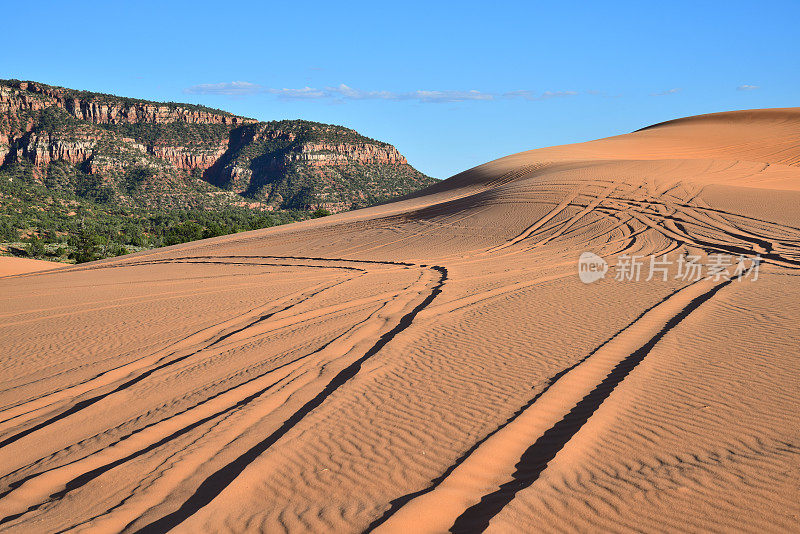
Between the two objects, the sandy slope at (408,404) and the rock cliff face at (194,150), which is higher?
the rock cliff face at (194,150)

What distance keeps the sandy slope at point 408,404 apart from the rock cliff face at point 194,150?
75797 millimetres

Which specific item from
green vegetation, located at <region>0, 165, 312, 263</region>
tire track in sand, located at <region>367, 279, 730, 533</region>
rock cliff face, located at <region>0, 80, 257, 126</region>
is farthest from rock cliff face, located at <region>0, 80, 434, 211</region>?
tire track in sand, located at <region>367, 279, 730, 533</region>

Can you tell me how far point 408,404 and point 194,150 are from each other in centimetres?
11017

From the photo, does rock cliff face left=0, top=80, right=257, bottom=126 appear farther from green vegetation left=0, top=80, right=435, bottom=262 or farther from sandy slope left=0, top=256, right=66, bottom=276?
sandy slope left=0, top=256, right=66, bottom=276

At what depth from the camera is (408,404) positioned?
6238mm

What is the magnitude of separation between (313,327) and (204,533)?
5.98 meters

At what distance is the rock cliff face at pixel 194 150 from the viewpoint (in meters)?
Result: 85.3

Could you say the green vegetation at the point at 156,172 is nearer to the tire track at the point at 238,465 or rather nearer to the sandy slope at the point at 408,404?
the sandy slope at the point at 408,404

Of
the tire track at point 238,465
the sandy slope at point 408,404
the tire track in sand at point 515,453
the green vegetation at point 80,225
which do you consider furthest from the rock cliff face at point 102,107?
the tire track in sand at point 515,453

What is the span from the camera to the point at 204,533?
12.9 feet

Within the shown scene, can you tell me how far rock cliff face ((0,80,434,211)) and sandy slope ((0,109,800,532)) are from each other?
75.8m

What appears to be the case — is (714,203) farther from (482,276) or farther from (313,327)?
(313,327)

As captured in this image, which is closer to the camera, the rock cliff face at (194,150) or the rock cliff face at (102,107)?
the rock cliff face at (194,150)

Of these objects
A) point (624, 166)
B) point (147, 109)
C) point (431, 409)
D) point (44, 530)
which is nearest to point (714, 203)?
point (624, 166)
